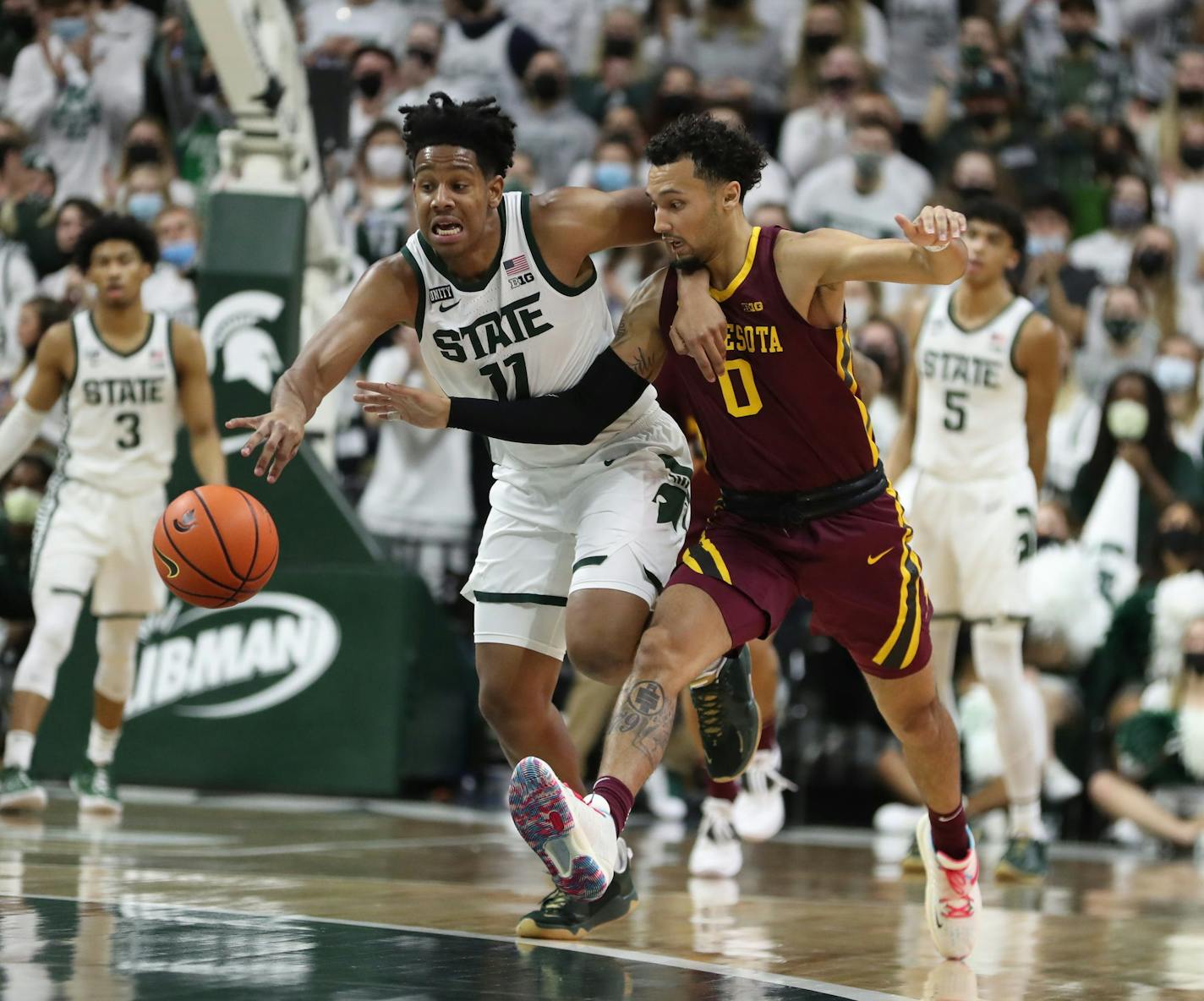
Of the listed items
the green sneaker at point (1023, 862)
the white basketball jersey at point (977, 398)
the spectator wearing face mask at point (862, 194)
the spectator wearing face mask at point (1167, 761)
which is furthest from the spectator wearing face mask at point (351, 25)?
the green sneaker at point (1023, 862)

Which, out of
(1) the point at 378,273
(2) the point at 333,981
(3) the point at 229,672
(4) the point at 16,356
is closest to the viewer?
(2) the point at 333,981

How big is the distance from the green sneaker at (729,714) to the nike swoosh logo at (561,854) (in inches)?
52.9

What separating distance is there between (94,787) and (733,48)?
7634 mm

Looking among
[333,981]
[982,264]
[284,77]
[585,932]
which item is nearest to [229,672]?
[284,77]

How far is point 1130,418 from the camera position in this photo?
9727mm

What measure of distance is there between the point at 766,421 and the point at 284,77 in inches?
245

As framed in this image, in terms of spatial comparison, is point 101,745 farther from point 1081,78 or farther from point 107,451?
point 1081,78

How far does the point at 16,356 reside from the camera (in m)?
12.3

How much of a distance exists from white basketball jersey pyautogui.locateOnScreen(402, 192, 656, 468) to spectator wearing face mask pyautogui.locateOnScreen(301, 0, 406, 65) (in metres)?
9.40

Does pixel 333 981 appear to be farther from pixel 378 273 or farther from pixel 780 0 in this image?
pixel 780 0

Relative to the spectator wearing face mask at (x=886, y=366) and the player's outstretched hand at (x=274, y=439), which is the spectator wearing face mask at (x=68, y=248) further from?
the player's outstretched hand at (x=274, y=439)

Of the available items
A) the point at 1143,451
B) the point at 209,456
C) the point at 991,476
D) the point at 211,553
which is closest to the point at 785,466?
the point at 211,553

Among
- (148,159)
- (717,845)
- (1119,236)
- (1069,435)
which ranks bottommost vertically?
(717,845)

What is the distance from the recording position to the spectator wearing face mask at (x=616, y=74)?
1320 cm
